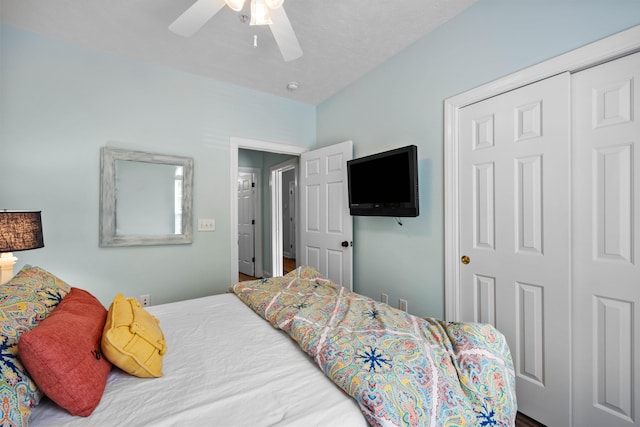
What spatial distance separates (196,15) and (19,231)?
5.22 ft

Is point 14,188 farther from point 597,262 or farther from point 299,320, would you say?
A: point 597,262

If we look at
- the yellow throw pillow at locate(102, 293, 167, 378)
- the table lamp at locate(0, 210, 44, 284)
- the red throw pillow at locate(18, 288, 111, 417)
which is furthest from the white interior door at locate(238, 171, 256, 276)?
the red throw pillow at locate(18, 288, 111, 417)

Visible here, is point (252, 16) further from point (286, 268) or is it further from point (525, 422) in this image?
point (286, 268)

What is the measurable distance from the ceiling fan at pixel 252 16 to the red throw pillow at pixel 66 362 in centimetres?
152

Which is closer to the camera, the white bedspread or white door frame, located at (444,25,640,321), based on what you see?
the white bedspread

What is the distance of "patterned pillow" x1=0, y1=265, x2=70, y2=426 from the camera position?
0.74m

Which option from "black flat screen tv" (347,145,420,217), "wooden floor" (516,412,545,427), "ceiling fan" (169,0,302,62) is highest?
"ceiling fan" (169,0,302,62)

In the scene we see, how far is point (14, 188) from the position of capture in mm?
2092

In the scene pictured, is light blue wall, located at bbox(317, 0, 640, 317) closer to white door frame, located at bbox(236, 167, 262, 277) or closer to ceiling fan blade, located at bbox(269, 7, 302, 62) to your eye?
ceiling fan blade, located at bbox(269, 7, 302, 62)

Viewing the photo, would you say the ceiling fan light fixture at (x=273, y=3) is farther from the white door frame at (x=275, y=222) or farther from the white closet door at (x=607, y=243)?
the white door frame at (x=275, y=222)

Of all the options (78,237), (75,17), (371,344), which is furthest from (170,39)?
(371,344)

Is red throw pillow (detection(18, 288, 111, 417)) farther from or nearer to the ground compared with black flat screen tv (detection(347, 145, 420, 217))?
nearer to the ground

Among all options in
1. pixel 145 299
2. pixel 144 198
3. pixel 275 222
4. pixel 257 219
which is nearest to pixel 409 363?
pixel 145 299

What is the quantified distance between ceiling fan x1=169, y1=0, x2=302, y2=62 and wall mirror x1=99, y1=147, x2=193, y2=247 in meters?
1.38
